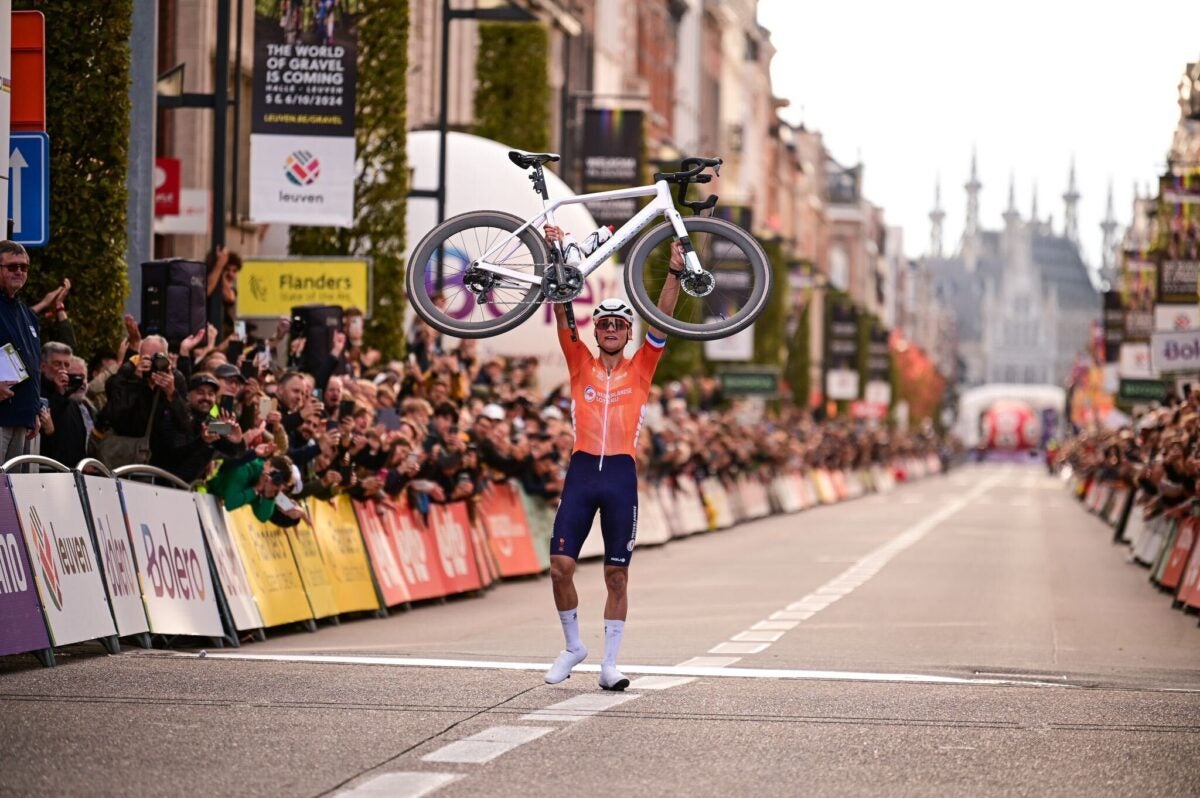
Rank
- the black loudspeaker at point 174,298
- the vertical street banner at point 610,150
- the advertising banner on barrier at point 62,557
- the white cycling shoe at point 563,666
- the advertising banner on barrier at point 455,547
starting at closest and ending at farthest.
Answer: the white cycling shoe at point 563,666 < the advertising banner on barrier at point 62,557 < the black loudspeaker at point 174,298 < the advertising banner on barrier at point 455,547 < the vertical street banner at point 610,150

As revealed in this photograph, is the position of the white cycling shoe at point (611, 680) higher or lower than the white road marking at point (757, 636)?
higher

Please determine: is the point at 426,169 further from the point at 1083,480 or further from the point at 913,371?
the point at 913,371

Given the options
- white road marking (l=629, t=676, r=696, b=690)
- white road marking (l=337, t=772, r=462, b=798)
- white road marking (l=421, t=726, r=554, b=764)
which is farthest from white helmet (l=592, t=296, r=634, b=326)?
white road marking (l=337, t=772, r=462, b=798)

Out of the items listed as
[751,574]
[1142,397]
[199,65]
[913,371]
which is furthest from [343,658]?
[913,371]

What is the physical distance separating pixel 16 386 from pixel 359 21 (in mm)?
13808

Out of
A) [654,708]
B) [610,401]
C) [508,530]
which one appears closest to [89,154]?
[610,401]

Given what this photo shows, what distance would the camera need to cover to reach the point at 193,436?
16.4m

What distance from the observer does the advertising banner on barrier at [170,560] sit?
49.8ft

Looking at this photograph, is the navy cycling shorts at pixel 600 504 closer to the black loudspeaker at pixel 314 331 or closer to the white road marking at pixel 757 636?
the white road marking at pixel 757 636

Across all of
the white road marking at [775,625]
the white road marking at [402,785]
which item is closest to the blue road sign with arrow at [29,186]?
the white road marking at [775,625]

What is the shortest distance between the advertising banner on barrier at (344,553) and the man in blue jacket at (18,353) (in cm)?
390

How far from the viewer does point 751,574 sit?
2748cm

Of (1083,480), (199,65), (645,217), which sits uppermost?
(199,65)

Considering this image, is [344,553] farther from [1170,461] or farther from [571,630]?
[1170,461]
